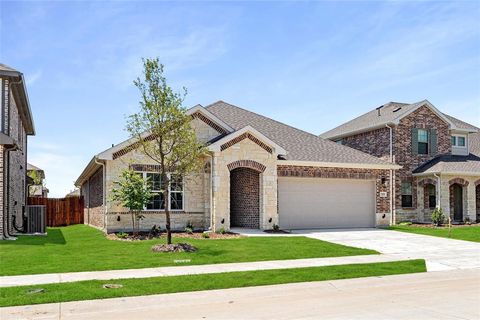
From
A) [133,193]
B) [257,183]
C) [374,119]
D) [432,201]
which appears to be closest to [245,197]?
[257,183]

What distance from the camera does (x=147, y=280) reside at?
32.9 feet

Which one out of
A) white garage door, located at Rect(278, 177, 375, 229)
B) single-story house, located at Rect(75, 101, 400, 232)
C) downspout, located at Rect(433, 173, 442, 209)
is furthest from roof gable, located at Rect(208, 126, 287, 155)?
downspout, located at Rect(433, 173, 442, 209)

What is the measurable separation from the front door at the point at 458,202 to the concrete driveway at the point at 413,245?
9009 mm

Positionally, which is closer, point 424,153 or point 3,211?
point 3,211

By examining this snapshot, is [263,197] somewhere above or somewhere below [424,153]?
Answer: below

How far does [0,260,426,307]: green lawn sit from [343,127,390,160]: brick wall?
55.8 ft

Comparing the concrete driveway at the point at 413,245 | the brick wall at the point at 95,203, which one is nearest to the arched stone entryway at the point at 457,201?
the concrete driveway at the point at 413,245

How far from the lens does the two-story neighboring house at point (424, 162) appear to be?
27953mm

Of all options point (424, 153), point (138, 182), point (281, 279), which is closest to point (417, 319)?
point (281, 279)

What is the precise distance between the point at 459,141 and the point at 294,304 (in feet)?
89.2

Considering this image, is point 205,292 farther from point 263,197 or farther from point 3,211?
point 263,197

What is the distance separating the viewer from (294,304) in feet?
26.8

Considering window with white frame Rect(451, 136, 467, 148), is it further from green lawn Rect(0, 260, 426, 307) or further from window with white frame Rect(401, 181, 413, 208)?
green lawn Rect(0, 260, 426, 307)

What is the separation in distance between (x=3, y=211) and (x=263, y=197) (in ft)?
33.7
